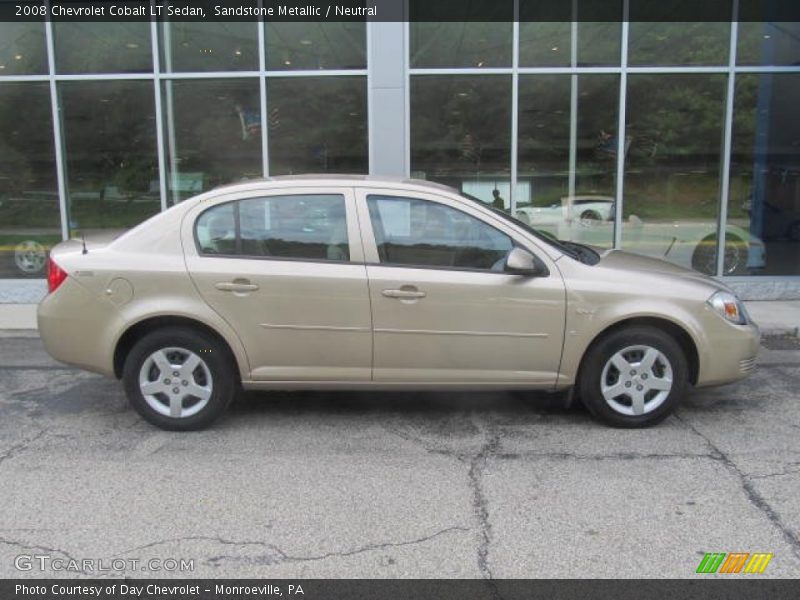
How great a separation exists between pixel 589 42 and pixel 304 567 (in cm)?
864

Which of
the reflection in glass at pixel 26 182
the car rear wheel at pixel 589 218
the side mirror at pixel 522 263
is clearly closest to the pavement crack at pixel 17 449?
the side mirror at pixel 522 263

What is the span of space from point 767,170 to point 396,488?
852 centimetres

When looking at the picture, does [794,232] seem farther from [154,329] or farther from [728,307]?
[154,329]

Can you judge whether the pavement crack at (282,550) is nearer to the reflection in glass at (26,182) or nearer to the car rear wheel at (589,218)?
the car rear wheel at (589,218)

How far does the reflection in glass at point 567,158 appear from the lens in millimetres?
9875

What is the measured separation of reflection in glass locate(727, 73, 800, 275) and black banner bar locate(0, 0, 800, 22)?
3.08ft

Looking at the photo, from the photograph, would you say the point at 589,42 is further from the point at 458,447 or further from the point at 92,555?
the point at 92,555

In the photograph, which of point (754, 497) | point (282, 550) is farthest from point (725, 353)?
point (282, 550)

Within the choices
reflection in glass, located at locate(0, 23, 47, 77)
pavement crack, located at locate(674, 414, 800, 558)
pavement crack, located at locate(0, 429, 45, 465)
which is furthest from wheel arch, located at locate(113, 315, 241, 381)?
reflection in glass, located at locate(0, 23, 47, 77)

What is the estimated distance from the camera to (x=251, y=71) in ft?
31.6

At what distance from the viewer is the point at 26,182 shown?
10125 millimetres

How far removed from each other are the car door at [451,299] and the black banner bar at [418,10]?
5604mm

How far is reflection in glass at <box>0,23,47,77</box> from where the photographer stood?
9.59 metres
